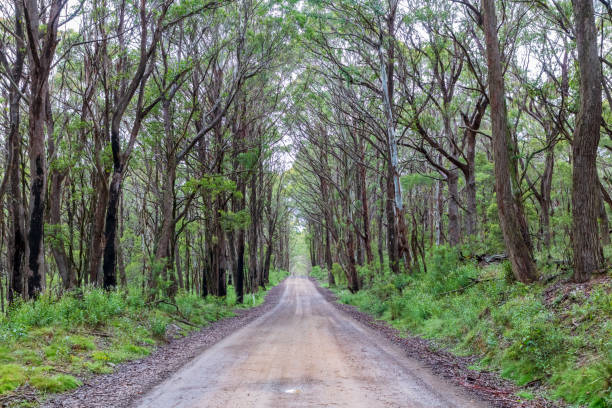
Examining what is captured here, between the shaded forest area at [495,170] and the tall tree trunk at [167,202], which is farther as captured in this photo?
the tall tree trunk at [167,202]

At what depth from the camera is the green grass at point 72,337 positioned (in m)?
6.84

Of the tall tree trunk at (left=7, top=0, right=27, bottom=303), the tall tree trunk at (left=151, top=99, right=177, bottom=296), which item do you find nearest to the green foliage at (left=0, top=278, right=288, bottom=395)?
the tall tree trunk at (left=151, top=99, right=177, bottom=296)

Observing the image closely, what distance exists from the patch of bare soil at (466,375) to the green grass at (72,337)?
597 cm

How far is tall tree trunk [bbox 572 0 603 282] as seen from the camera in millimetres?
8469

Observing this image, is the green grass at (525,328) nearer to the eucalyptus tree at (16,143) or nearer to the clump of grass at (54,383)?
the clump of grass at (54,383)

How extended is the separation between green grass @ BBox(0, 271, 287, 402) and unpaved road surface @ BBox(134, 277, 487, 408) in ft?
5.52

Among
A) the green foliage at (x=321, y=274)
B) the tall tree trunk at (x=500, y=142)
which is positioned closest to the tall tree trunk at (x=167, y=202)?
the tall tree trunk at (x=500, y=142)

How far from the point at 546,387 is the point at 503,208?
5.50 m

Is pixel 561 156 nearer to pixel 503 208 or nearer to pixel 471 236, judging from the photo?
pixel 471 236

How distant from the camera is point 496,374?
7074 mm

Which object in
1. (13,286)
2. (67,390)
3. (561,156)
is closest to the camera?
(67,390)

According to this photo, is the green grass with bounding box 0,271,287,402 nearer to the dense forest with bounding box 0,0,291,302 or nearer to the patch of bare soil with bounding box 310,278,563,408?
the dense forest with bounding box 0,0,291,302

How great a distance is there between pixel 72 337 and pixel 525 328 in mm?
8559

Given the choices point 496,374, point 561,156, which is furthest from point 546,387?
point 561,156
